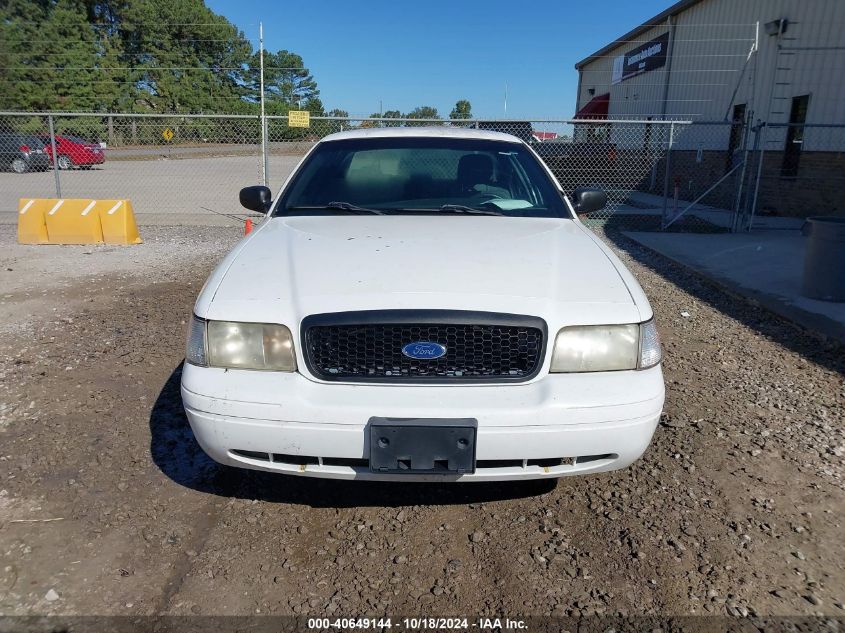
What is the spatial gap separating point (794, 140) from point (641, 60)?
1017 cm

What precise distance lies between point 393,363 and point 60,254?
8311 millimetres

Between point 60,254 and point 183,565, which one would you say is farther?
point 60,254

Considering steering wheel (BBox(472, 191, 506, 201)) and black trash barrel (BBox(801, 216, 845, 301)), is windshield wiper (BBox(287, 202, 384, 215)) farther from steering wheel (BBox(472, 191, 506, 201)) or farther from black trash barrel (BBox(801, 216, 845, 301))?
black trash barrel (BBox(801, 216, 845, 301))

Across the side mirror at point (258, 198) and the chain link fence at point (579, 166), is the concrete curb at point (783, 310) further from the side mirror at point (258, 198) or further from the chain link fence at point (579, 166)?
the side mirror at point (258, 198)

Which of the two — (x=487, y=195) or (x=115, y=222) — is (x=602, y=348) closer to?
(x=487, y=195)

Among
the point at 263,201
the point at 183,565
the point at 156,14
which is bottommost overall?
the point at 183,565

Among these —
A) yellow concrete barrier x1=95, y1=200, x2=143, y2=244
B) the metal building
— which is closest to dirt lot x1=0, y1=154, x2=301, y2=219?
yellow concrete barrier x1=95, y1=200, x2=143, y2=244

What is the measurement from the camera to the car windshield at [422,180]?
3756mm

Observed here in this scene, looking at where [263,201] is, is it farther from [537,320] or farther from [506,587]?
[506,587]

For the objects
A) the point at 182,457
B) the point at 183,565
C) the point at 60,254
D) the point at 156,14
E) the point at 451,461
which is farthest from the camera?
the point at 156,14

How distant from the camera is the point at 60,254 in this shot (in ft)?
29.5

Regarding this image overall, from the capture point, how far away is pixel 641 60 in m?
22.0

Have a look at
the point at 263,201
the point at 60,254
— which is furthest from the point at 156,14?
the point at 263,201

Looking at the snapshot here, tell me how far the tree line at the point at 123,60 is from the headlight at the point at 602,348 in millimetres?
41626
